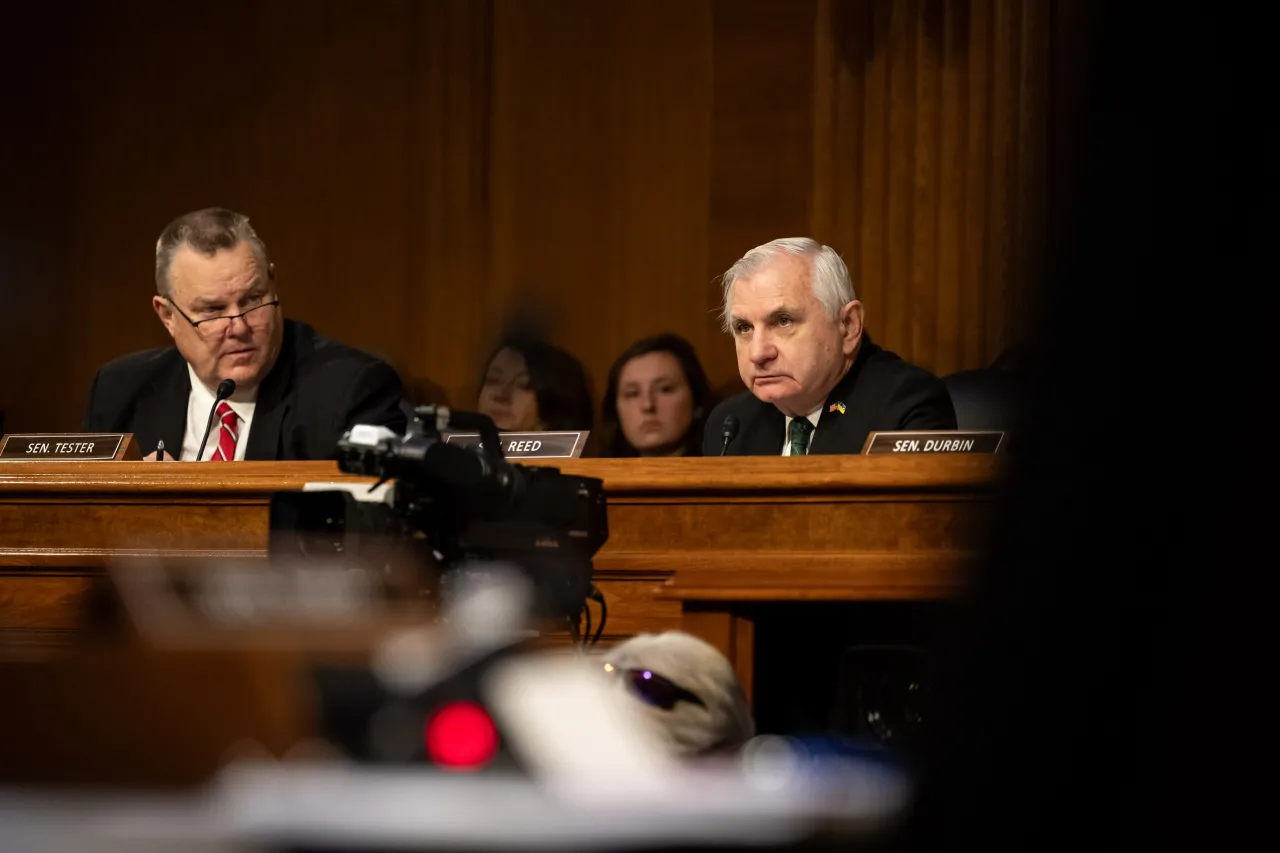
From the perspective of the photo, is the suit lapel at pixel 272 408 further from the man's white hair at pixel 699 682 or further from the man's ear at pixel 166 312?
the man's white hair at pixel 699 682

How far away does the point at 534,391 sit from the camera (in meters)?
5.20

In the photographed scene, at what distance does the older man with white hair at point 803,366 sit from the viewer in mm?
3375

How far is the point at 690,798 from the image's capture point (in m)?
0.29

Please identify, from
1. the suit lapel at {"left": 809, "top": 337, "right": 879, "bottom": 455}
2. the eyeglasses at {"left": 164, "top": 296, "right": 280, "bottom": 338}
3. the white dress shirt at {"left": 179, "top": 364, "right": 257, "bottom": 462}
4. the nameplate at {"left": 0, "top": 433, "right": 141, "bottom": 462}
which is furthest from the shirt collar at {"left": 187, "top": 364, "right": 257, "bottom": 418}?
the suit lapel at {"left": 809, "top": 337, "right": 879, "bottom": 455}

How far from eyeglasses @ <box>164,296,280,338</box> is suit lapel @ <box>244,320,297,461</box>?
0.09m

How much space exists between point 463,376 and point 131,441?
2.85 meters

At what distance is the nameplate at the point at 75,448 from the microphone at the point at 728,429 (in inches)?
47.2

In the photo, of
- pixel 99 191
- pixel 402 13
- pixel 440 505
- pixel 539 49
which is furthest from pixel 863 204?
pixel 440 505

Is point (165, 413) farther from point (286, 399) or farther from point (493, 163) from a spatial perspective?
point (493, 163)

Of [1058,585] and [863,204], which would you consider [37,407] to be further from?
[1058,585]

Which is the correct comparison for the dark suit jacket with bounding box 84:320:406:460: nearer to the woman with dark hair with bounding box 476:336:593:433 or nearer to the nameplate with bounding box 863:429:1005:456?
the woman with dark hair with bounding box 476:336:593:433

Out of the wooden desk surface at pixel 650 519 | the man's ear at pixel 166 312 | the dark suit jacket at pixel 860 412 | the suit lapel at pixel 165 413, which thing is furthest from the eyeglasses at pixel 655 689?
the man's ear at pixel 166 312

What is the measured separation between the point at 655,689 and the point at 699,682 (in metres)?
0.03

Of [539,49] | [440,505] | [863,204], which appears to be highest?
[539,49]
